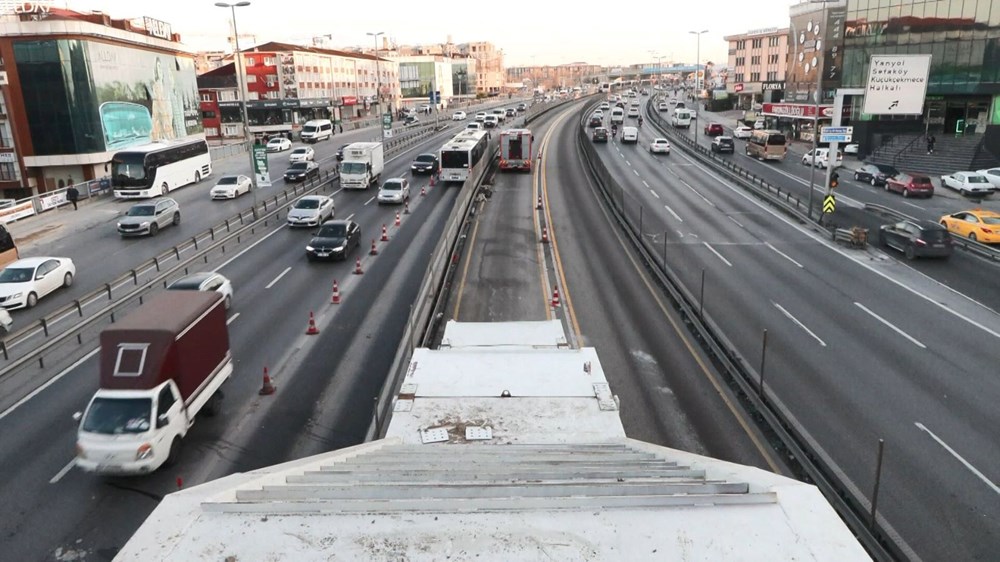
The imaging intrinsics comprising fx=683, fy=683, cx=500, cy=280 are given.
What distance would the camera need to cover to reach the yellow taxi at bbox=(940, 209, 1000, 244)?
30.6 m

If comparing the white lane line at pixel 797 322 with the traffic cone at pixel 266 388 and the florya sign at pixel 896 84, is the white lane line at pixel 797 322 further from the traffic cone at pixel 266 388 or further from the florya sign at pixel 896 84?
the florya sign at pixel 896 84

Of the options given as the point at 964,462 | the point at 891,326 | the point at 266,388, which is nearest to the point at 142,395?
the point at 266,388

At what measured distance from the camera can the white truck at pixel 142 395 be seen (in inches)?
518

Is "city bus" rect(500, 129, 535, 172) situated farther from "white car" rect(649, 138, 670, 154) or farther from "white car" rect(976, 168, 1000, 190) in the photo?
"white car" rect(976, 168, 1000, 190)

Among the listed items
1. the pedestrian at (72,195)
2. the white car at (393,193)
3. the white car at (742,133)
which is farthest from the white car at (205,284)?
the white car at (742,133)

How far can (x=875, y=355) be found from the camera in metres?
19.3

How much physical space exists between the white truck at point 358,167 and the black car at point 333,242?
16720mm

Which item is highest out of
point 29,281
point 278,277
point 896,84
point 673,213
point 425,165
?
point 896,84

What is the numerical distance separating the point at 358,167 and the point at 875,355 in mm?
36797

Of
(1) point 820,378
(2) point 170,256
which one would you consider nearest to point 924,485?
(1) point 820,378

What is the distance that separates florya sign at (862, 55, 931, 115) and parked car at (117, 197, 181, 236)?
162ft

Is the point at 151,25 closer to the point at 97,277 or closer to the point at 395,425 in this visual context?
the point at 97,277

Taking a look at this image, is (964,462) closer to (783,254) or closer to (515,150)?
(783,254)

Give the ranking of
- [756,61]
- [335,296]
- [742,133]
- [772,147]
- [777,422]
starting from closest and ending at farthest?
[777,422], [335,296], [772,147], [742,133], [756,61]
